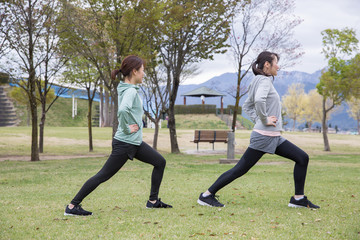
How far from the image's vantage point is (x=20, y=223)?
4281 mm

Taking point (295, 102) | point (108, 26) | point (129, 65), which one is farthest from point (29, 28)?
point (295, 102)

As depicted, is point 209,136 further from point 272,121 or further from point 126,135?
point 126,135

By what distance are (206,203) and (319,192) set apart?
7.90ft

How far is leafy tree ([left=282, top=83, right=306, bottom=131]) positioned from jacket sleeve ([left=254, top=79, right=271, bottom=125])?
216 ft

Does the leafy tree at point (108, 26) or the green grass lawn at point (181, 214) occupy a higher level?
the leafy tree at point (108, 26)

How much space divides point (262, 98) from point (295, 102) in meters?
66.7

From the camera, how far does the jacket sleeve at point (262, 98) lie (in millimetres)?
4637

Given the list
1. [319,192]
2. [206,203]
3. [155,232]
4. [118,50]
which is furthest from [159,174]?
[118,50]

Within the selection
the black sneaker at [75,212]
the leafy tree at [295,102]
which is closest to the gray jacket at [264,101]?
the black sneaker at [75,212]

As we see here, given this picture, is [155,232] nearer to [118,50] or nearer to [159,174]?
[159,174]

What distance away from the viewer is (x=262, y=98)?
4.67 m

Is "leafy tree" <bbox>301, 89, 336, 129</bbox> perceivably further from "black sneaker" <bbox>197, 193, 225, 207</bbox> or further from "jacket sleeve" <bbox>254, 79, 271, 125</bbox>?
"jacket sleeve" <bbox>254, 79, 271, 125</bbox>

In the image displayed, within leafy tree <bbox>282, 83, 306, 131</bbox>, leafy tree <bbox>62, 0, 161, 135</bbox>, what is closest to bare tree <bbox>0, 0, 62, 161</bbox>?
leafy tree <bbox>62, 0, 161, 135</bbox>

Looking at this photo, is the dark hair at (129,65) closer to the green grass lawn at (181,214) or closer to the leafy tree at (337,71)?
the green grass lawn at (181,214)
